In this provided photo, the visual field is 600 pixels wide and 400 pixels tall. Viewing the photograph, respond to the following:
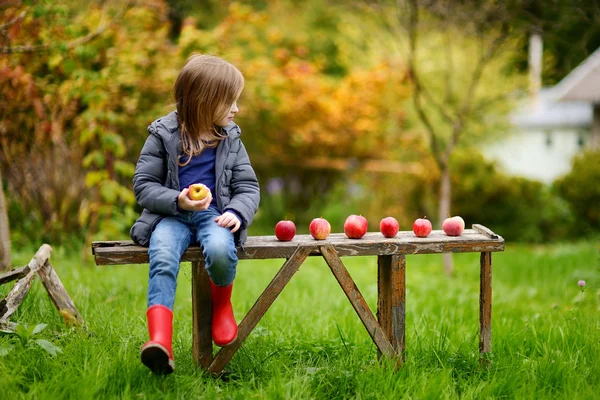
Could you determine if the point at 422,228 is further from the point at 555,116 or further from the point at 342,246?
the point at 555,116

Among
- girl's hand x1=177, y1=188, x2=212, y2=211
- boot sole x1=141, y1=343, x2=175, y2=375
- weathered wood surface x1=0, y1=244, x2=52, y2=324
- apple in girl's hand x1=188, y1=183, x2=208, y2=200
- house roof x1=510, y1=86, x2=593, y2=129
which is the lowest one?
boot sole x1=141, y1=343, x2=175, y2=375

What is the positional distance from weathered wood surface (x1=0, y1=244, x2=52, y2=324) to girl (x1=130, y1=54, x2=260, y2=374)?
2.59ft

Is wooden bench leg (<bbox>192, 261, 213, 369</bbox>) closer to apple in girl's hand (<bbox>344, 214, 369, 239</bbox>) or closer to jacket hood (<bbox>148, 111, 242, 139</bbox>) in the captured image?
jacket hood (<bbox>148, 111, 242, 139</bbox>)

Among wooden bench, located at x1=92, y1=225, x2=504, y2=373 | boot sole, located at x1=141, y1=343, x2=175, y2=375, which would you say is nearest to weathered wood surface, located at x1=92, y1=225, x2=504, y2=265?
wooden bench, located at x1=92, y1=225, x2=504, y2=373

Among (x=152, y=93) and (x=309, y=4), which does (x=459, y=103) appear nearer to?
(x=309, y=4)

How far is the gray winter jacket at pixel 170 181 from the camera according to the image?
2990 millimetres

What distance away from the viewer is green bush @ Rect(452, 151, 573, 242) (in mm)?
10219

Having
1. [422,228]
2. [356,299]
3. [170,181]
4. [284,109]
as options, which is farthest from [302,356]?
[284,109]

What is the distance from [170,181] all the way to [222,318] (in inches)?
28.6

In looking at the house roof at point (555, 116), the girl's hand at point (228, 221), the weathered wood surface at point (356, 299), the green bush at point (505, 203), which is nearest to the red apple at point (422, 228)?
the weathered wood surface at point (356, 299)

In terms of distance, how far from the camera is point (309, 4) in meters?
17.3

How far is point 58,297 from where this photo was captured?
351cm

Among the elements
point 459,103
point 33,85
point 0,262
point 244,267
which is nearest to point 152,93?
point 33,85

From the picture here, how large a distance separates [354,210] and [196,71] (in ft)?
28.0
